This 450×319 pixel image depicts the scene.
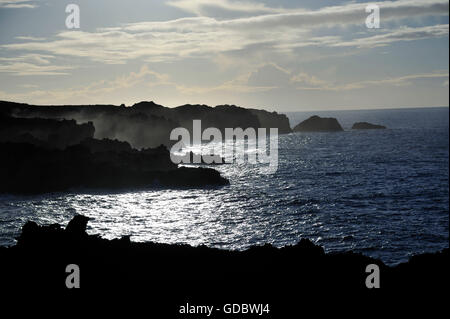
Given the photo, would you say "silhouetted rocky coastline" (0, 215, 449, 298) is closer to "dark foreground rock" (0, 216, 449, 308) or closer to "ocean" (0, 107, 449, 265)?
"dark foreground rock" (0, 216, 449, 308)

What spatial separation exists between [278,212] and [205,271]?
1229 inches

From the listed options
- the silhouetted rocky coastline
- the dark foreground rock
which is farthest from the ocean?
the dark foreground rock

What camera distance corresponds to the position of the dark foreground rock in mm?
20922

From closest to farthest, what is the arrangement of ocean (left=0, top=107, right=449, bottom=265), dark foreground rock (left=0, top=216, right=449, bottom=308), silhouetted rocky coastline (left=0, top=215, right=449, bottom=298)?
dark foreground rock (left=0, top=216, right=449, bottom=308), silhouetted rocky coastline (left=0, top=215, right=449, bottom=298), ocean (left=0, top=107, right=449, bottom=265)

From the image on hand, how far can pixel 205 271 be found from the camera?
23.8m

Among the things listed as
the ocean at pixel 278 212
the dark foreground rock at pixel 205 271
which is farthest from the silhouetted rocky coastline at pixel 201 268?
the ocean at pixel 278 212

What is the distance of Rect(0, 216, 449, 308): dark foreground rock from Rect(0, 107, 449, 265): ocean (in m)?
13.7

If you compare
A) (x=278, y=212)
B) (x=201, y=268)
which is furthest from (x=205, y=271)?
(x=278, y=212)

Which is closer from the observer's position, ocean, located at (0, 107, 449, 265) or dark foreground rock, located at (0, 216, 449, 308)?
dark foreground rock, located at (0, 216, 449, 308)

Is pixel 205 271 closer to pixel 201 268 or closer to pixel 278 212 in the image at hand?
pixel 201 268

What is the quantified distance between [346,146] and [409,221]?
105754mm

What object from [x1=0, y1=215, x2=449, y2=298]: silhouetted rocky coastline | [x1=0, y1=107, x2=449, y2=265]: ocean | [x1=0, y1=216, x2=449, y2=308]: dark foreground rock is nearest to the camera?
[x1=0, y1=216, x2=449, y2=308]: dark foreground rock

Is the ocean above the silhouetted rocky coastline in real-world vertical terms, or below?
below
